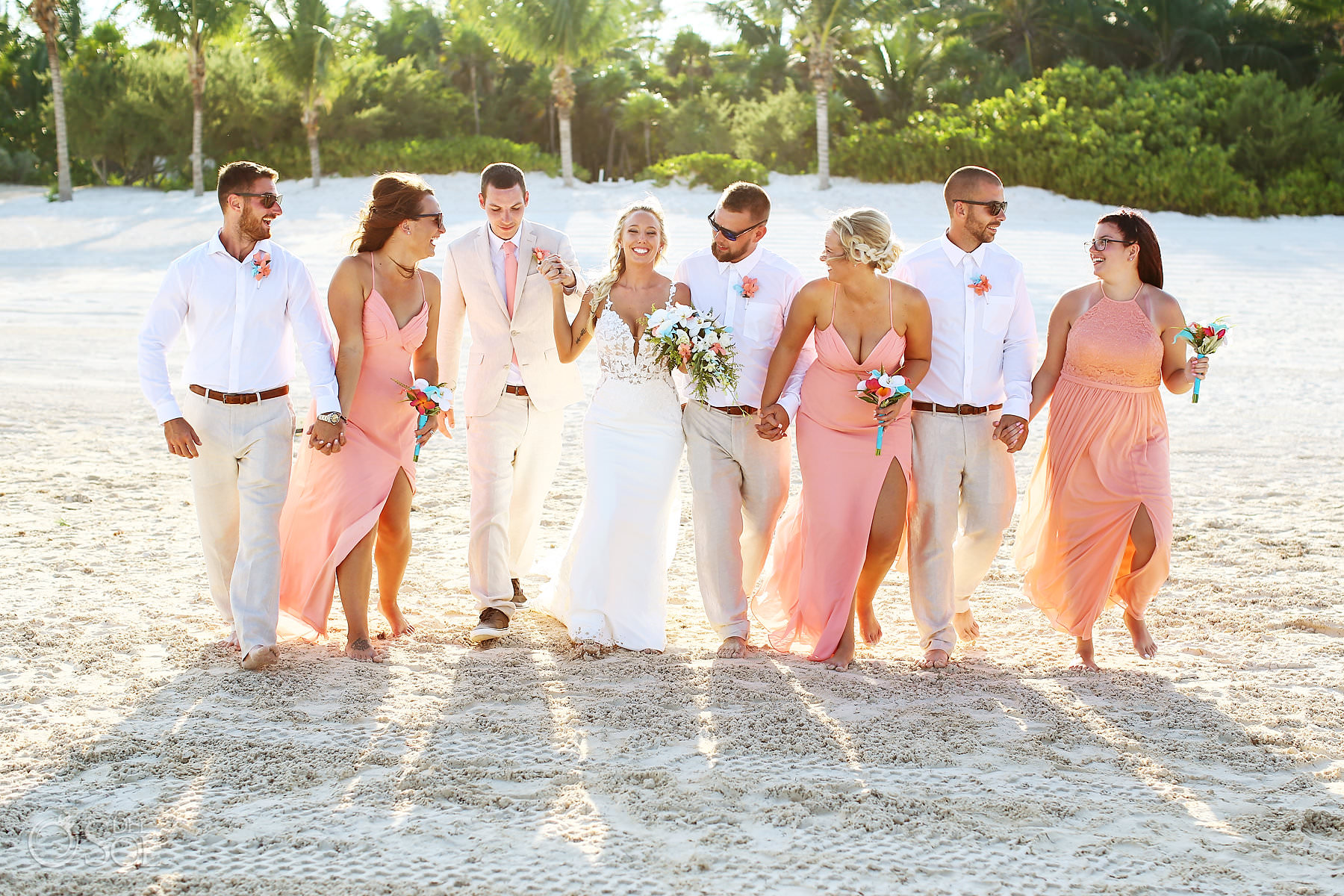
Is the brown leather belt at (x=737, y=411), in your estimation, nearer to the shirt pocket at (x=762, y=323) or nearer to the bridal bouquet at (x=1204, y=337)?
the shirt pocket at (x=762, y=323)

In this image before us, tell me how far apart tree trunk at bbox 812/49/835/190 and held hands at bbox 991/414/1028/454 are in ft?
83.5

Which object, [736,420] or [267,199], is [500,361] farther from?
[267,199]

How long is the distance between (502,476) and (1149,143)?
25.6 m

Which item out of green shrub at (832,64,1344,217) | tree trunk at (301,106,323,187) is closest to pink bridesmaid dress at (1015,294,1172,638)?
green shrub at (832,64,1344,217)

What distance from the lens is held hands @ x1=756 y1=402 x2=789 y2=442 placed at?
556 centimetres

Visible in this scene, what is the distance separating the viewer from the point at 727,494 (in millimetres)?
5773

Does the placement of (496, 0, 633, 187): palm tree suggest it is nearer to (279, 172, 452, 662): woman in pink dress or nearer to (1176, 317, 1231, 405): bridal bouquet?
(279, 172, 452, 662): woman in pink dress

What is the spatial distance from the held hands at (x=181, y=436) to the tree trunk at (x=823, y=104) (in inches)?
1036

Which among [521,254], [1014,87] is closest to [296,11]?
[1014,87]

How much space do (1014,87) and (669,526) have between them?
29.7 metres

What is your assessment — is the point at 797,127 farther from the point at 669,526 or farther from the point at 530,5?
the point at 669,526

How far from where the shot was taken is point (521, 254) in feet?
20.2

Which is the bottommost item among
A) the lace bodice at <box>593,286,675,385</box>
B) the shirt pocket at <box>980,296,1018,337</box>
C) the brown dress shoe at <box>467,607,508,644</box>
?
the brown dress shoe at <box>467,607,508,644</box>

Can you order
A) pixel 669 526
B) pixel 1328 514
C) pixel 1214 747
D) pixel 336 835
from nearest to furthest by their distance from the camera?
1. pixel 336 835
2. pixel 1214 747
3. pixel 669 526
4. pixel 1328 514
